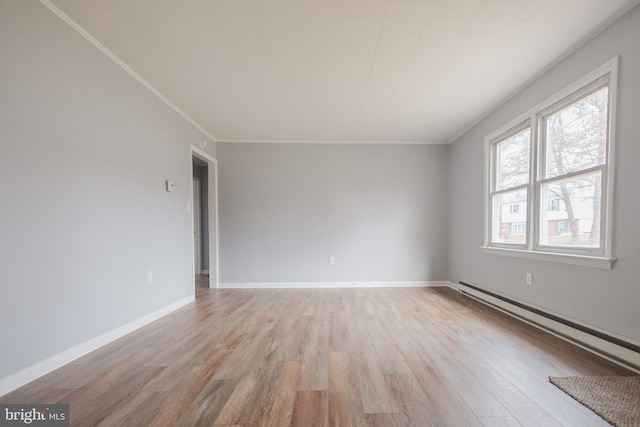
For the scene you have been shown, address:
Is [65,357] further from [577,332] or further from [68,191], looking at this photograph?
[577,332]

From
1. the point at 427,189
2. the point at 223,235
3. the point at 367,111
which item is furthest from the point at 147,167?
the point at 427,189

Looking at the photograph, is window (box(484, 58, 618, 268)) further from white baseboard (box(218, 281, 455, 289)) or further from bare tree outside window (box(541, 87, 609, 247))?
white baseboard (box(218, 281, 455, 289))

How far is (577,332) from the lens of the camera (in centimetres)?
197

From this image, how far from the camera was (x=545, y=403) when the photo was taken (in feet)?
4.27

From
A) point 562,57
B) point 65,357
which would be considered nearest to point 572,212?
point 562,57

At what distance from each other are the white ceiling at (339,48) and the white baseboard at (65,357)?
7.86 ft

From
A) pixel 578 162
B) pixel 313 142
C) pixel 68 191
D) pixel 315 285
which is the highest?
pixel 313 142

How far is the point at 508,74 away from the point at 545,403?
272 cm

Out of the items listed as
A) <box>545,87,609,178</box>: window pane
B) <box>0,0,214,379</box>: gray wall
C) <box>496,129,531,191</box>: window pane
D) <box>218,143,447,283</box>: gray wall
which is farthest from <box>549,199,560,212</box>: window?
<box>0,0,214,379</box>: gray wall

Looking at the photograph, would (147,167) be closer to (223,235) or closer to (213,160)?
(213,160)

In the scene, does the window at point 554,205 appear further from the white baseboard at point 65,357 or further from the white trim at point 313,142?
the white baseboard at point 65,357

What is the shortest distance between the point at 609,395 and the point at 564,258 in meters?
1.12

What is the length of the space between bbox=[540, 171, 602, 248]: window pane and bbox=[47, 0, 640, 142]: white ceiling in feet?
3.75

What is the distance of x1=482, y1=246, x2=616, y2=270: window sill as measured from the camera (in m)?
1.78
